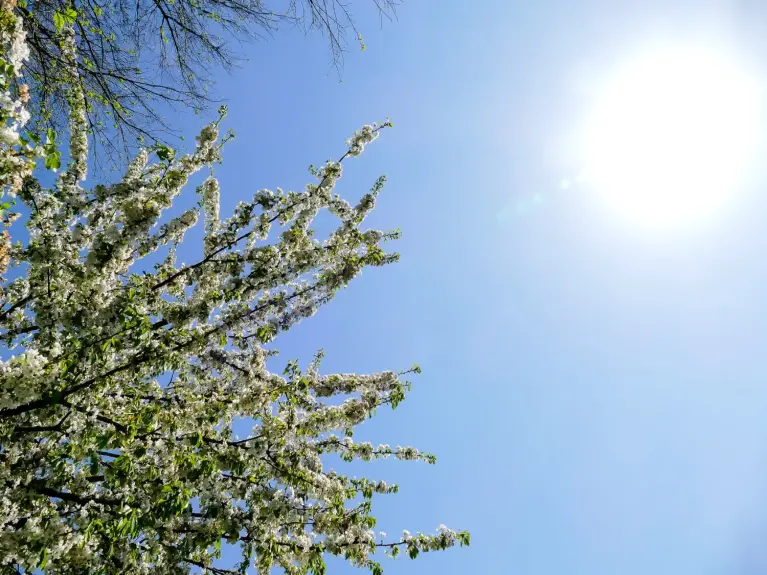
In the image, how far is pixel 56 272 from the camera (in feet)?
17.1

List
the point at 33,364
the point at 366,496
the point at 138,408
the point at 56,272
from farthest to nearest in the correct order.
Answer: the point at 366,496 → the point at 138,408 → the point at 56,272 → the point at 33,364

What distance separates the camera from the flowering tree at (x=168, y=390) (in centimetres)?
483

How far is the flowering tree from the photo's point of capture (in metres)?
4.83

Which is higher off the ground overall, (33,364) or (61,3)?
(61,3)

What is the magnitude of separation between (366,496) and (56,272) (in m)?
5.06

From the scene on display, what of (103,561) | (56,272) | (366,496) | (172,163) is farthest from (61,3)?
(366,496)

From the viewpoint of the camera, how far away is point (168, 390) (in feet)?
22.1

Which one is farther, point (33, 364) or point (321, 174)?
point (321, 174)

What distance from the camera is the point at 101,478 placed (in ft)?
22.0

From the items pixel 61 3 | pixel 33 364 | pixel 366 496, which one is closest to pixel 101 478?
pixel 33 364

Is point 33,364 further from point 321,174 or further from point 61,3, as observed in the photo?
point 61,3

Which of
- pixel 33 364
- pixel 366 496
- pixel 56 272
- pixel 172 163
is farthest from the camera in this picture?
pixel 366 496

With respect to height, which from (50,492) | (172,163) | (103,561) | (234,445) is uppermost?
(172,163)

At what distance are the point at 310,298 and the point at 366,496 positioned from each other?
3075 millimetres
